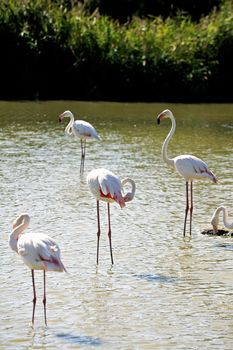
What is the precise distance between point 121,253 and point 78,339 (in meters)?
2.51

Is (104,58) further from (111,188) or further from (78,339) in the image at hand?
(78,339)

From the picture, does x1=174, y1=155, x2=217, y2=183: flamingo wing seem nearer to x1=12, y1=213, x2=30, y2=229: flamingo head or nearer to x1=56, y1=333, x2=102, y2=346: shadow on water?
x1=12, y1=213, x2=30, y2=229: flamingo head

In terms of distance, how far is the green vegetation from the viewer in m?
23.8

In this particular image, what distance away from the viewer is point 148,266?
355 inches

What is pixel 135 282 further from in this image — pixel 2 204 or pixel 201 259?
pixel 2 204

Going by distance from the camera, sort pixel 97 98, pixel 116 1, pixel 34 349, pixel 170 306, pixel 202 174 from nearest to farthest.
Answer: pixel 34 349
pixel 170 306
pixel 202 174
pixel 97 98
pixel 116 1

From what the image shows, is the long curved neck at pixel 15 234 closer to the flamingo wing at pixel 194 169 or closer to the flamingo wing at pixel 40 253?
the flamingo wing at pixel 40 253

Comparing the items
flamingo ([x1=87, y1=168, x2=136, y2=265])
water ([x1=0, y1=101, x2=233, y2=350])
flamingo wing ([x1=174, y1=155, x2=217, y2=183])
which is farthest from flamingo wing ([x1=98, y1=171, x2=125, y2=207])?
flamingo wing ([x1=174, y1=155, x2=217, y2=183])

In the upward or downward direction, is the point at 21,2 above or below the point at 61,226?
above

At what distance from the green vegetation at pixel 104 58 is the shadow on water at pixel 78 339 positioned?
55.9ft

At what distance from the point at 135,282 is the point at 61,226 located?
7.18ft

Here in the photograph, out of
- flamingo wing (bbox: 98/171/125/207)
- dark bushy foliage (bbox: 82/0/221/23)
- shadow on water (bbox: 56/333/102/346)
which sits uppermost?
dark bushy foliage (bbox: 82/0/221/23)

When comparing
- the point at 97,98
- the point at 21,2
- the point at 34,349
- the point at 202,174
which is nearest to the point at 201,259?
the point at 202,174

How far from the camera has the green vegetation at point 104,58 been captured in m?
23.8
